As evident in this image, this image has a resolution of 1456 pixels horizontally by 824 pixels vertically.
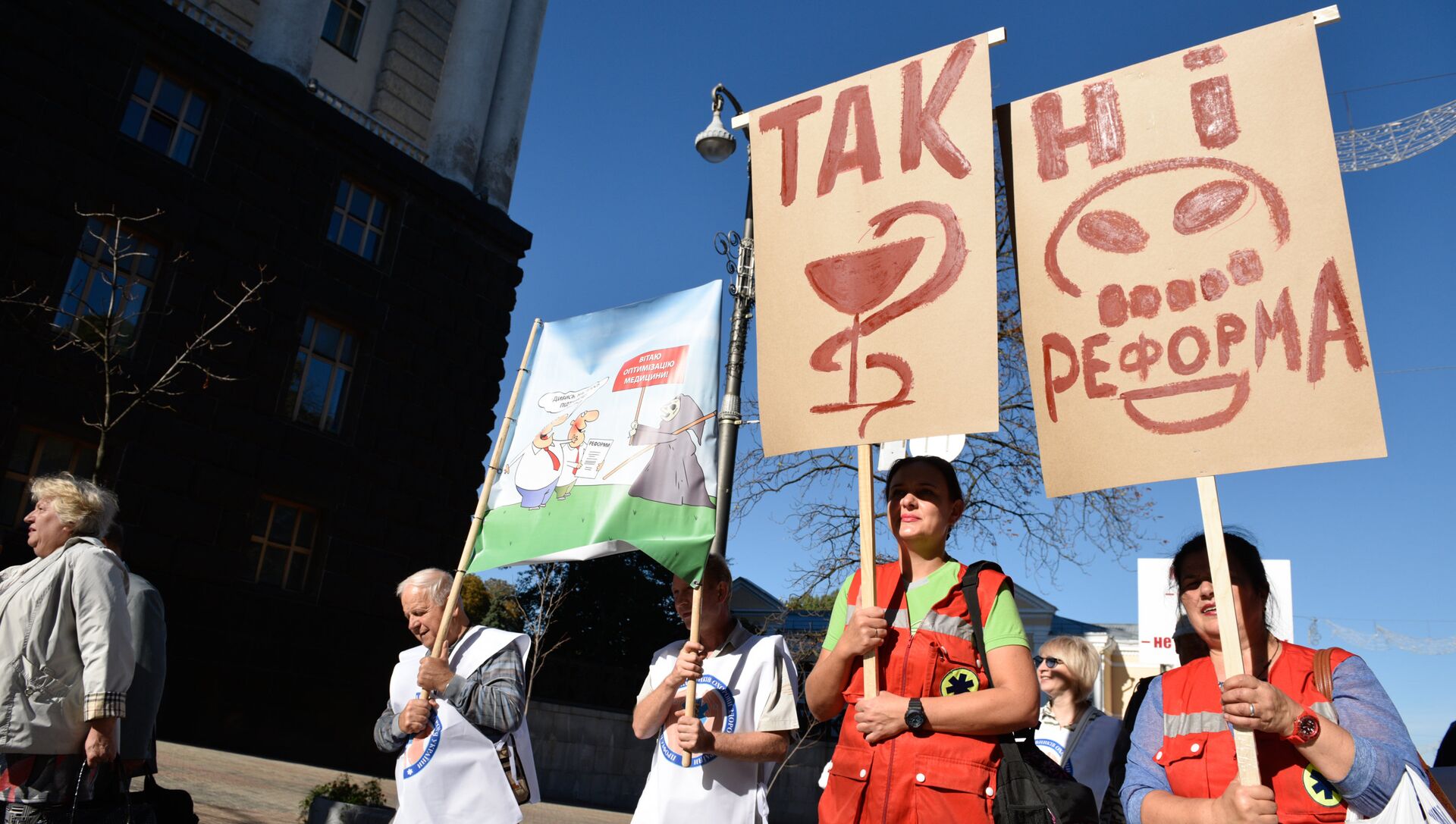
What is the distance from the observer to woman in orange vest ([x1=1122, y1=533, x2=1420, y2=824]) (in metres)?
2.29

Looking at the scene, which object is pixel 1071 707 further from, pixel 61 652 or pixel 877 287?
pixel 61 652

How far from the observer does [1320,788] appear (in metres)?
2.40

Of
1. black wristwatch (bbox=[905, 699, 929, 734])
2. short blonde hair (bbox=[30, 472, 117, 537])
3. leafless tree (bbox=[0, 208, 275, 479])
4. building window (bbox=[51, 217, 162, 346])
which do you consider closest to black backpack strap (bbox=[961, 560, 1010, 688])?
black wristwatch (bbox=[905, 699, 929, 734])

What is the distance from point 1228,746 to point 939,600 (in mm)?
787

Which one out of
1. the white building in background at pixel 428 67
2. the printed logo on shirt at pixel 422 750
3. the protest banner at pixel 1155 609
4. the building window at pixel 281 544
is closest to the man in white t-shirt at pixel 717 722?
the printed logo on shirt at pixel 422 750

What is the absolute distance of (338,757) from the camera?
1480cm

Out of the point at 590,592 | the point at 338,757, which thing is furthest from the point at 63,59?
the point at 590,592

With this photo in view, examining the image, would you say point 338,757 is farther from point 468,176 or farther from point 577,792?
point 468,176

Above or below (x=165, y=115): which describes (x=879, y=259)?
below

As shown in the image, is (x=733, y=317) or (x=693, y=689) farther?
(x=733, y=317)

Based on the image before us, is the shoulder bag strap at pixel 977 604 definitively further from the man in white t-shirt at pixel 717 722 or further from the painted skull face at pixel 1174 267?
the man in white t-shirt at pixel 717 722

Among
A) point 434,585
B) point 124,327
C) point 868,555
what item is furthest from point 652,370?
point 124,327

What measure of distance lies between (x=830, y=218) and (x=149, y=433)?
1247 centimetres

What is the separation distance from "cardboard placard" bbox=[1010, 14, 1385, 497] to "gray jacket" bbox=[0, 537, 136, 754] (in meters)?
3.51
